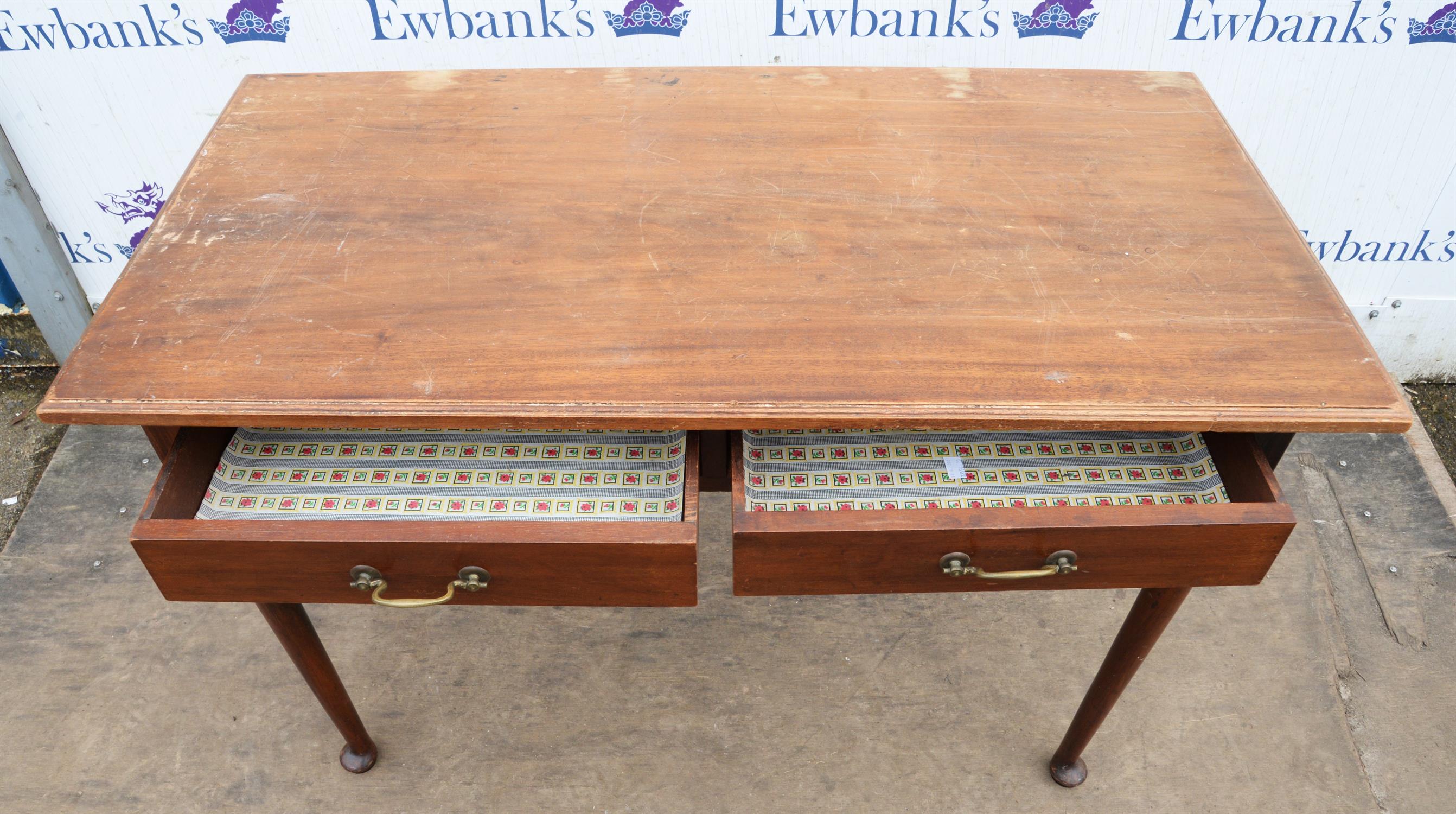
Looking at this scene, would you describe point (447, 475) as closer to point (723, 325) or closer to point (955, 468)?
point (723, 325)

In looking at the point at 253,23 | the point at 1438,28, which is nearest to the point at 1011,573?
the point at 1438,28

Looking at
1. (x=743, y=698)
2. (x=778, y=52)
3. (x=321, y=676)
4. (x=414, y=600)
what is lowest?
(x=743, y=698)

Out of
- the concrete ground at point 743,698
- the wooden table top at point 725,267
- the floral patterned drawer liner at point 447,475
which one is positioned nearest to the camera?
the wooden table top at point 725,267

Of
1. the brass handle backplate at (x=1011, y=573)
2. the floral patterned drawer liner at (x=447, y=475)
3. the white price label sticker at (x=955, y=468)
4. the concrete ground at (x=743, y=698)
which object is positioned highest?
the brass handle backplate at (x=1011, y=573)

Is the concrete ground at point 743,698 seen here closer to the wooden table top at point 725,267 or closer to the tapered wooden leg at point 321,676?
the tapered wooden leg at point 321,676

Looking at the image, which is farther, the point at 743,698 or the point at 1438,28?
the point at 1438,28

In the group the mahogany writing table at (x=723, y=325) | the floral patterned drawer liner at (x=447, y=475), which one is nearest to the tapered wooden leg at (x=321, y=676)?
the mahogany writing table at (x=723, y=325)

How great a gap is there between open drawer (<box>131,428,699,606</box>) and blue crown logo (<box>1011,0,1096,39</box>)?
4.17 feet

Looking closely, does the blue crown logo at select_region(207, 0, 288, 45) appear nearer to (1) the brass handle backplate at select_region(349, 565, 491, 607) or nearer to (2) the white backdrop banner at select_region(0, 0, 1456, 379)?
(2) the white backdrop banner at select_region(0, 0, 1456, 379)

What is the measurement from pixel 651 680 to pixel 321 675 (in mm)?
567

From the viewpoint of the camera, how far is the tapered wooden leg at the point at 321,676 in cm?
116

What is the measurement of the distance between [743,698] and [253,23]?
5.17ft

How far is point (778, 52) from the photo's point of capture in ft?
6.13

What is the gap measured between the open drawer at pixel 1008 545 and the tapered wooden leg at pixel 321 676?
1.87 feet
